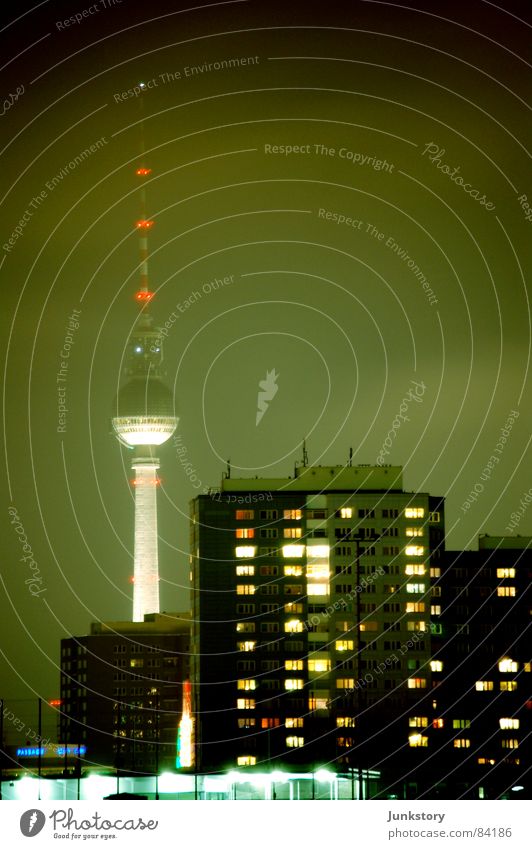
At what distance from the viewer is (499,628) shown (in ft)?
375

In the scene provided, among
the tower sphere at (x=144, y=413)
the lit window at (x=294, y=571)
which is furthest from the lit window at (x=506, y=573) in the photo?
the tower sphere at (x=144, y=413)

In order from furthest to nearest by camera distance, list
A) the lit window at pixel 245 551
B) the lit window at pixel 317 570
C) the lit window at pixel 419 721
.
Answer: the lit window at pixel 317 570
the lit window at pixel 245 551
the lit window at pixel 419 721

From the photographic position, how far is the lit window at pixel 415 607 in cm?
11489

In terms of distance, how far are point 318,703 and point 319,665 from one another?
2.64 meters

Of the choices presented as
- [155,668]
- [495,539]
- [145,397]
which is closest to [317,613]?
[495,539]

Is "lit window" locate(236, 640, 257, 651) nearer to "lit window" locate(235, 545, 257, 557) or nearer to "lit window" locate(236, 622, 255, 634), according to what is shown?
"lit window" locate(236, 622, 255, 634)

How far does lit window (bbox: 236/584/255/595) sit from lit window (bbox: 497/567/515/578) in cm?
1670

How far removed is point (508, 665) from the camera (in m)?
114

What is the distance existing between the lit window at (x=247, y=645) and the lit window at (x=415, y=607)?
10473mm

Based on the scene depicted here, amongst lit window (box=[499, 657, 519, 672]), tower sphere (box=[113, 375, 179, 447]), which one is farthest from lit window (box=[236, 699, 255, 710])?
tower sphere (box=[113, 375, 179, 447])

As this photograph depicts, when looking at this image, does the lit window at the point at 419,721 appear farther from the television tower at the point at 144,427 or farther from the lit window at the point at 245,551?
the television tower at the point at 144,427

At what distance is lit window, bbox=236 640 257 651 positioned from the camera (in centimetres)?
11356
